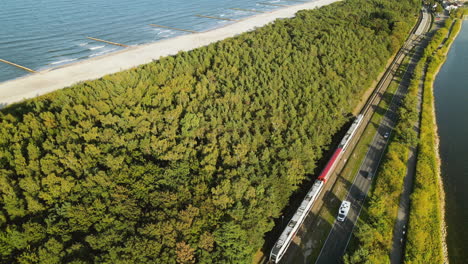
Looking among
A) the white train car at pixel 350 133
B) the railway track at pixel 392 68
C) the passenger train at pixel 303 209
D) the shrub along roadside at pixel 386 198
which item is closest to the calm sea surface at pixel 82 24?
the railway track at pixel 392 68

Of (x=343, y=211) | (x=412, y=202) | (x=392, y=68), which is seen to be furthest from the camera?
(x=392, y=68)

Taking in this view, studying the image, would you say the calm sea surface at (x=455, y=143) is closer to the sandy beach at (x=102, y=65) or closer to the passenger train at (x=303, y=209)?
the passenger train at (x=303, y=209)

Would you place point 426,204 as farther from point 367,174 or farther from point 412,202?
point 367,174

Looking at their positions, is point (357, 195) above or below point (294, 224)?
below

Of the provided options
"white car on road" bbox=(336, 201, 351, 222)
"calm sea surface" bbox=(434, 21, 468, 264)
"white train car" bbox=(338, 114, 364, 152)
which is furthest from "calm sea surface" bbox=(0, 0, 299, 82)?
"calm sea surface" bbox=(434, 21, 468, 264)

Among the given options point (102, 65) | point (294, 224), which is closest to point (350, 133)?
point (294, 224)

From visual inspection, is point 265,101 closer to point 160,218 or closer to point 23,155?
point 160,218
